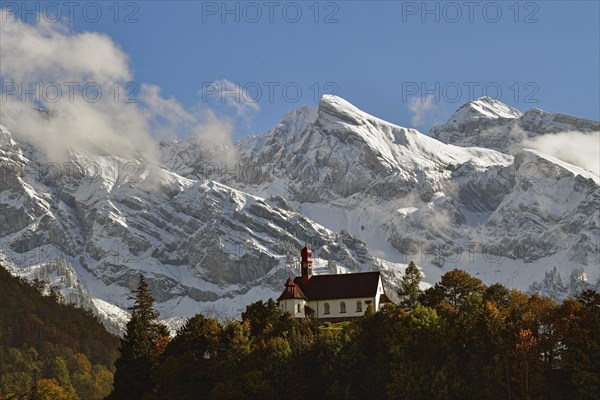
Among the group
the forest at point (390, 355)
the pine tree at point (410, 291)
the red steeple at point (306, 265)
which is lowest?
the forest at point (390, 355)

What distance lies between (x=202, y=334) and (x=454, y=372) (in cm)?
3161

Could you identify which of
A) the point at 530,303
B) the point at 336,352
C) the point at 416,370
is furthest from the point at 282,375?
the point at 530,303

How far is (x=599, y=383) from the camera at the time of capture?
366ft

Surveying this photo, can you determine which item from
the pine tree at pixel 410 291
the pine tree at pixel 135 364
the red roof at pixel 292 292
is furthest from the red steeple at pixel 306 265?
the pine tree at pixel 135 364

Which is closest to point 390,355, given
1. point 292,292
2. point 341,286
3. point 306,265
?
point 292,292

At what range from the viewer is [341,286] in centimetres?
15738

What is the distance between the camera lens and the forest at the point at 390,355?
115 metres

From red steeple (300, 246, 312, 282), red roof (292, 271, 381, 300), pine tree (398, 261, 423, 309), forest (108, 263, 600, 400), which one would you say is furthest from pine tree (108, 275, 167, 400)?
pine tree (398, 261, 423, 309)

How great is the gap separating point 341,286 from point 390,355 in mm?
35870

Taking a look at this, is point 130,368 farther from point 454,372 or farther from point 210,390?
point 454,372

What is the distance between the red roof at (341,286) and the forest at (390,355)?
16.6m

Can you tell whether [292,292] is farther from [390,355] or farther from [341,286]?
[390,355]

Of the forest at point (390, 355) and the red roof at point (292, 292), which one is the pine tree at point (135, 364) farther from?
the red roof at point (292, 292)

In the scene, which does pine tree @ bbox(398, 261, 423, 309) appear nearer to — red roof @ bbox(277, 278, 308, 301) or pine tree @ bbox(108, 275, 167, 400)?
red roof @ bbox(277, 278, 308, 301)
